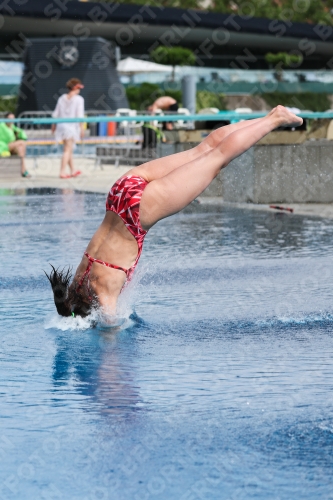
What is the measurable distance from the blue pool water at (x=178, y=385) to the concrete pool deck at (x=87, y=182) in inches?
161

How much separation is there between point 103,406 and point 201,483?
92cm

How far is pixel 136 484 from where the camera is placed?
2943 mm

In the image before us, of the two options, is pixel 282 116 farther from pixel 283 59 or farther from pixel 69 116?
pixel 283 59

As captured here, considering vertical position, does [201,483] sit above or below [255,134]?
below

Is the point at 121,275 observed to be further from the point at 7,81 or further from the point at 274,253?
the point at 7,81

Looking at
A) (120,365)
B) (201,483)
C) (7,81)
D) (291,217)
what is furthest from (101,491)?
(7,81)

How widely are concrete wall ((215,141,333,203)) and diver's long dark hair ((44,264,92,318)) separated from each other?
7599 millimetres

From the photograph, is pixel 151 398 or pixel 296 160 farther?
pixel 296 160

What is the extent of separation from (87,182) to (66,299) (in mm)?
12081

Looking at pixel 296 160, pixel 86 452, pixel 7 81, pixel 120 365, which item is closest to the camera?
pixel 86 452

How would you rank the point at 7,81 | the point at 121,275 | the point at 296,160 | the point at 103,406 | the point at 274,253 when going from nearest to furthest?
the point at 103,406 → the point at 121,275 → the point at 274,253 → the point at 296,160 → the point at 7,81

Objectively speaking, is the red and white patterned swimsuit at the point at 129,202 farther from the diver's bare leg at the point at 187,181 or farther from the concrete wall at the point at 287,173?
the concrete wall at the point at 287,173

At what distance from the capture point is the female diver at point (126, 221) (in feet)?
17.1

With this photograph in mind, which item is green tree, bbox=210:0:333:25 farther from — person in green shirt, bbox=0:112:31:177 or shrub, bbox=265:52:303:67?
person in green shirt, bbox=0:112:31:177
